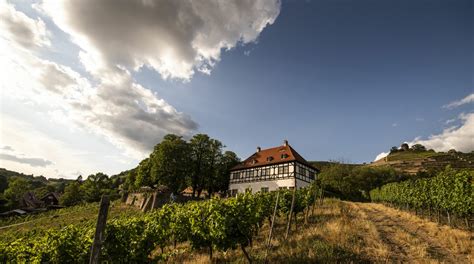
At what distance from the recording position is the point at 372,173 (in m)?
55.3

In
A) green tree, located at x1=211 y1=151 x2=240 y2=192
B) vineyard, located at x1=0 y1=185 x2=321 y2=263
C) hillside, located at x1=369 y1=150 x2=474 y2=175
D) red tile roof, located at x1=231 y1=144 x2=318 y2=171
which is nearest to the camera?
vineyard, located at x1=0 y1=185 x2=321 y2=263

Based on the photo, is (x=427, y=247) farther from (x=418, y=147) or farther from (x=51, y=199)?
(x=418, y=147)

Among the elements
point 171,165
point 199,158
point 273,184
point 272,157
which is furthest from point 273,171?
point 171,165

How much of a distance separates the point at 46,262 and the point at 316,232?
997cm

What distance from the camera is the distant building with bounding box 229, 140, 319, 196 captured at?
120 ft

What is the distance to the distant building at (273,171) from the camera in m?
36.5

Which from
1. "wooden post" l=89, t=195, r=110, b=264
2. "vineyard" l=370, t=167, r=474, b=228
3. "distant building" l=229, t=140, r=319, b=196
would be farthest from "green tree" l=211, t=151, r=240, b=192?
"wooden post" l=89, t=195, r=110, b=264

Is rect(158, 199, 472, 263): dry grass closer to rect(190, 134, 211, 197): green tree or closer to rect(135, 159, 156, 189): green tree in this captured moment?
rect(190, 134, 211, 197): green tree

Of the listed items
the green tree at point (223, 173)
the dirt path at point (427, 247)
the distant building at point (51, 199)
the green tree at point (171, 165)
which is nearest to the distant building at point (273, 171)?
the green tree at point (223, 173)

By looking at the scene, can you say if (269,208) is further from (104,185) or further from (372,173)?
(104,185)

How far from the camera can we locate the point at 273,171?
39031 millimetres

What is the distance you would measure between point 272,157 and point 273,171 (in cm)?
253

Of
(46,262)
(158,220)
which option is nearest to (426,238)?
(158,220)

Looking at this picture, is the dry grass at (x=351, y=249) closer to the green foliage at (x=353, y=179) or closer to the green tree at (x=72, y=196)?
the green foliage at (x=353, y=179)
